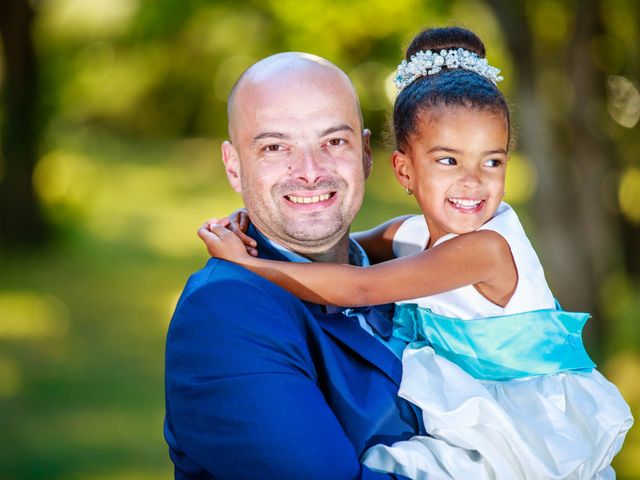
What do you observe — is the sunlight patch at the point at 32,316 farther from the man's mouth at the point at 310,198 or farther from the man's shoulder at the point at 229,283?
the man's shoulder at the point at 229,283

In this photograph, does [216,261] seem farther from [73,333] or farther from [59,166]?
[59,166]

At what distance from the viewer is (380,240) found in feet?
11.9

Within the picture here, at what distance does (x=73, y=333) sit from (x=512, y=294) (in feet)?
27.7

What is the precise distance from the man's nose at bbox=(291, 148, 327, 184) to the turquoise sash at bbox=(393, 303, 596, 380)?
60 centimetres

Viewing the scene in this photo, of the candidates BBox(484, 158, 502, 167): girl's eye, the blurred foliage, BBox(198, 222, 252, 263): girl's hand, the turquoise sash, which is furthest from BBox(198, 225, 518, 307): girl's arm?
the blurred foliage

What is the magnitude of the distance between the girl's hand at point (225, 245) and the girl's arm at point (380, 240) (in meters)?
0.85

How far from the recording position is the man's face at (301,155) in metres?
2.96

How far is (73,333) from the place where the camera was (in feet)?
35.0

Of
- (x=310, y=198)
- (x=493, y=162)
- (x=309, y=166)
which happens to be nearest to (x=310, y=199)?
(x=310, y=198)

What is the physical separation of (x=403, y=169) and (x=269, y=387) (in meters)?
1.15

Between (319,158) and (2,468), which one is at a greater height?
(319,158)

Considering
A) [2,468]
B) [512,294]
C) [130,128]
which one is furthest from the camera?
[130,128]

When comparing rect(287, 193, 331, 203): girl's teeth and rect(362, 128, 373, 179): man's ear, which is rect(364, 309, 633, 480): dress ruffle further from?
rect(362, 128, 373, 179): man's ear

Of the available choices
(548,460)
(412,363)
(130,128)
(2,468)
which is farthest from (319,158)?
(130,128)
